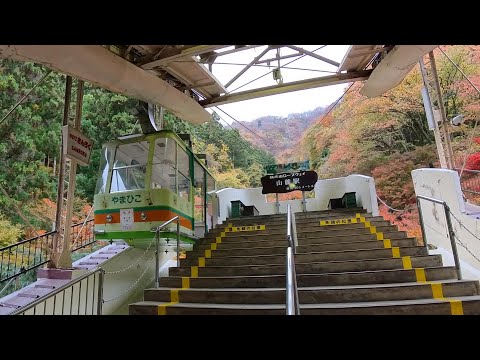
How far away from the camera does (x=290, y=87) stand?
21.2 ft

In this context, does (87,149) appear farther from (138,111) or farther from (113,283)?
(113,283)

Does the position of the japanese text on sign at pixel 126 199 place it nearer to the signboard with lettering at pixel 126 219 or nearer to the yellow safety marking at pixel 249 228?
the signboard with lettering at pixel 126 219

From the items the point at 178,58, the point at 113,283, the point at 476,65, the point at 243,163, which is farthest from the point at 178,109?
the point at 243,163

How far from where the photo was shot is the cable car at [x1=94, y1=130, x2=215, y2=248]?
6137mm

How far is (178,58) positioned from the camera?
477 centimetres

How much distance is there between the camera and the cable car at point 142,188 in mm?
6137

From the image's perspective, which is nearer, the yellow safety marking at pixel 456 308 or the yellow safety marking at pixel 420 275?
the yellow safety marking at pixel 456 308

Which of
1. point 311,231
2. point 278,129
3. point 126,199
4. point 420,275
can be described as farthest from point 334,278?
point 278,129

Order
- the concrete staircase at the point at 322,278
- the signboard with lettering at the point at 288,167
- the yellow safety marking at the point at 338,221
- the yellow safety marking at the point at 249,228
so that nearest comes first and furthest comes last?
the concrete staircase at the point at 322,278, the yellow safety marking at the point at 338,221, the yellow safety marking at the point at 249,228, the signboard with lettering at the point at 288,167

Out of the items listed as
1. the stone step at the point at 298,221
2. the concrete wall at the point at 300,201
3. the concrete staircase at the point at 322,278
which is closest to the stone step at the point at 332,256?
the concrete staircase at the point at 322,278

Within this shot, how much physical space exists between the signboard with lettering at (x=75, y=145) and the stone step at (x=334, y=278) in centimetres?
275

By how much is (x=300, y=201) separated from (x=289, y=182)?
64.7 inches

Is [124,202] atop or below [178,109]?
below
